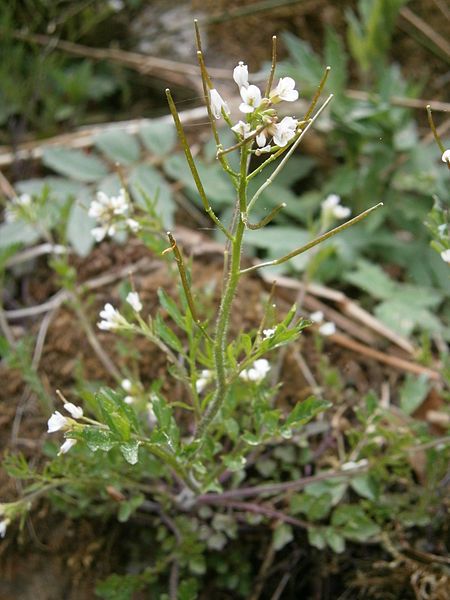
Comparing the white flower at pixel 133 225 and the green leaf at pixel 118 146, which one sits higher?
the white flower at pixel 133 225

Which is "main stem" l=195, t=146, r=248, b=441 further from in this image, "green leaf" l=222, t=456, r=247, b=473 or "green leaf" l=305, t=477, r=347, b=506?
"green leaf" l=305, t=477, r=347, b=506

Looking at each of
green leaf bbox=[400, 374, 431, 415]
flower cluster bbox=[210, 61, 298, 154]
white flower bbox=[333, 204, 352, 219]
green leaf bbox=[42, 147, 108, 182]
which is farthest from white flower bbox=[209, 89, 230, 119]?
green leaf bbox=[42, 147, 108, 182]

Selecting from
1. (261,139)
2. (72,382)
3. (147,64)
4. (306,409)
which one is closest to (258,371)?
(306,409)

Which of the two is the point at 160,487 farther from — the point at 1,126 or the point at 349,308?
the point at 1,126

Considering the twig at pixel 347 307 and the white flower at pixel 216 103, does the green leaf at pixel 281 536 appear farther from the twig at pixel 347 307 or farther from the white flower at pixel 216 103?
the white flower at pixel 216 103

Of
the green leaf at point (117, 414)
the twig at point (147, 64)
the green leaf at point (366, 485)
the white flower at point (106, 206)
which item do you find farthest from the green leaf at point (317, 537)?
the twig at point (147, 64)

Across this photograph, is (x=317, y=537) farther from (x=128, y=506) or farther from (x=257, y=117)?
(x=257, y=117)
